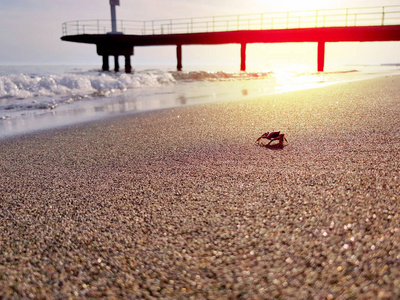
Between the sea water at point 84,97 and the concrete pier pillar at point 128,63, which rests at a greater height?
the concrete pier pillar at point 128,63

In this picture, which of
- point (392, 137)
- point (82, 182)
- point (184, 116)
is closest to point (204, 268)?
point (82, 182)

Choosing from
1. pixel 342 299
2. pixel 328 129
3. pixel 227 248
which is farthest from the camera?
pixel 328 129

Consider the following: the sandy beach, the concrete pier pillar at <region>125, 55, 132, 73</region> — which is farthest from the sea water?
the concrete pier pillar at <region>125, 55, 132, 73</region>

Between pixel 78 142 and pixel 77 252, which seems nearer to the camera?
pixel 77 252

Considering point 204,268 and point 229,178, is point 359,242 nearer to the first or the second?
point 204,268

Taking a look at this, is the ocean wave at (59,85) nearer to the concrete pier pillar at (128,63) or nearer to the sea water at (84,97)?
the sea water at (84,97)

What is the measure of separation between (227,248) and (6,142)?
330 centimetres

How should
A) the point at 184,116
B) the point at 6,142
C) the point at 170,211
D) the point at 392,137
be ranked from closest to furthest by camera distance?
1. the point at 170,211
2. the point at 392,137
3. the point at 6,142
4. the point at 184,116

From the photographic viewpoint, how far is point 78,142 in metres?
3.36

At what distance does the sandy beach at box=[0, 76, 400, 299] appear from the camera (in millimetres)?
954

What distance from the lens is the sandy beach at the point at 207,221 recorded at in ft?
3.13

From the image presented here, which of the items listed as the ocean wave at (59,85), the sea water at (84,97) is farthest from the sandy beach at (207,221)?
the ocean wave at (59,85)

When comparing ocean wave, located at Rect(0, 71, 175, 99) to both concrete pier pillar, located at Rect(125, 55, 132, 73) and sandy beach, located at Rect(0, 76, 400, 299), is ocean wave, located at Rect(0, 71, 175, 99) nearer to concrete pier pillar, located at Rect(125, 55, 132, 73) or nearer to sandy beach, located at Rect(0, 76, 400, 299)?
sandy beach, located at Rect(0, 76, 400, 299)

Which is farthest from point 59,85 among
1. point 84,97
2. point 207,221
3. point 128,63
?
point 128,63
